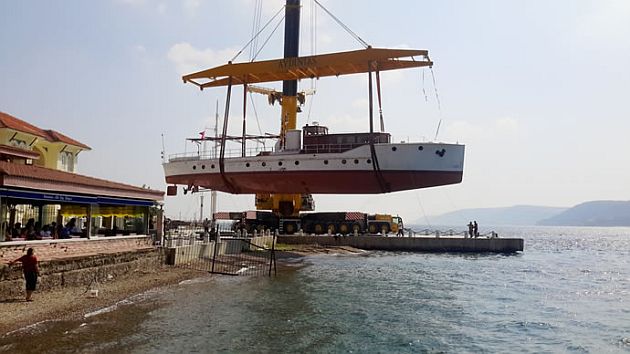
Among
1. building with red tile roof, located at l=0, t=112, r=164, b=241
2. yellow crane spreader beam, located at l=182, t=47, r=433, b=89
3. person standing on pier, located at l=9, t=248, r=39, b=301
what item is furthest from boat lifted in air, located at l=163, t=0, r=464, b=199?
person standing on pier, located at l=9, t=248, r=39, b=301

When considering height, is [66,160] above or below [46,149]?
below

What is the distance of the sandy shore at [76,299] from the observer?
11.8m

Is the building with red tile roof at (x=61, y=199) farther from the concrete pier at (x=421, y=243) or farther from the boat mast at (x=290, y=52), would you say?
the concrete pier at (x=421, y=243)

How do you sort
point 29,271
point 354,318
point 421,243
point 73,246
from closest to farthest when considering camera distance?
point 29,271 < point 354,318 < point 73,246 < point 421,243

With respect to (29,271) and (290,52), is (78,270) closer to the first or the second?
(29,271)

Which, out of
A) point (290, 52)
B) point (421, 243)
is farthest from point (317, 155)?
point (421, 243)

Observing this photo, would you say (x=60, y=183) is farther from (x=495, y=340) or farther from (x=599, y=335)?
(x=599, y=335)

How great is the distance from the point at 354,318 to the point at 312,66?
18743 millimetres

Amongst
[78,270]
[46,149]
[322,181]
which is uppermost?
[46,149]

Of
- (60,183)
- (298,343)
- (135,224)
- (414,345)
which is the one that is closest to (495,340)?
(414,345)

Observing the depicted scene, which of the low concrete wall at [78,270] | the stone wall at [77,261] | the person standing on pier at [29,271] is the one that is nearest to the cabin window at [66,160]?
the stone wall at [77,261]

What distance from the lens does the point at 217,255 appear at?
85.8 feet

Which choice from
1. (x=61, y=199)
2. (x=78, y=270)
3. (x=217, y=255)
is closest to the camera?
(x=78, y=270)

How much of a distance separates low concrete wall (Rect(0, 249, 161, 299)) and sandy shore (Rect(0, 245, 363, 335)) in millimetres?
209
